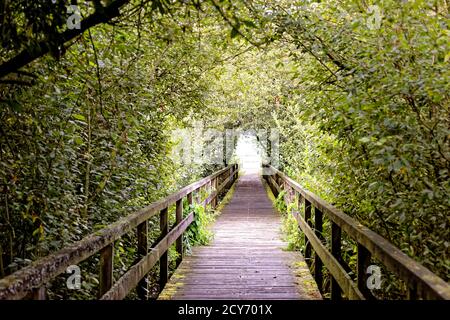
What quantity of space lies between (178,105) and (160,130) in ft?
6.39

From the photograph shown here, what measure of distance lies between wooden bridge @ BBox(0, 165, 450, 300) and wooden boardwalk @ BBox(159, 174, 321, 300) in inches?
0.4

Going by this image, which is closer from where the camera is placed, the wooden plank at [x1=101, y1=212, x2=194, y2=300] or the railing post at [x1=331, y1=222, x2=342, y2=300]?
the wooden plank at [x1=101, y1=212, x2=194, y2=300]

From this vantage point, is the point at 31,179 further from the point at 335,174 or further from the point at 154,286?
the point at 154,286

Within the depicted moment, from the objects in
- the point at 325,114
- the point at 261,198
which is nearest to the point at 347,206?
the point at 325,114

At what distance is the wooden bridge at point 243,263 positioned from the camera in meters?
2.17

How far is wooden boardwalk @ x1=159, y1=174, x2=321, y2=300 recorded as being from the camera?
16.2ft

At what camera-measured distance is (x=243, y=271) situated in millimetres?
5852

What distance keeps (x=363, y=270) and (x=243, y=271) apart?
2837mm

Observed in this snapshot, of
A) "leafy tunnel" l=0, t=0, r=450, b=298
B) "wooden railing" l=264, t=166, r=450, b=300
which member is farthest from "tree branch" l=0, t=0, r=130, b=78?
"wooden railing" l=264, t=166, r=450, b=300

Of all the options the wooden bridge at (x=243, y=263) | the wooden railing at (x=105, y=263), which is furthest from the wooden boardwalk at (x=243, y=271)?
the wooden railing at (x=105, y=263)

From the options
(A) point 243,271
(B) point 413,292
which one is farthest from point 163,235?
(B) point 413,292

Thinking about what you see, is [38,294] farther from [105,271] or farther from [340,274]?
[340,274]

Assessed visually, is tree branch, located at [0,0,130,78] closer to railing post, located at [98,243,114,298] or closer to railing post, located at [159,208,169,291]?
railing post, located at [98,243,114,298]

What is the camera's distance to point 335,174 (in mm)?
4840
